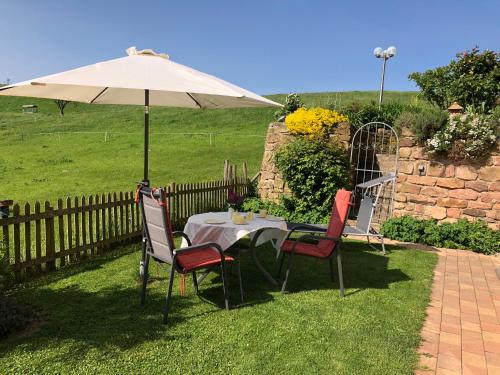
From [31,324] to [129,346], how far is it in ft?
3.21

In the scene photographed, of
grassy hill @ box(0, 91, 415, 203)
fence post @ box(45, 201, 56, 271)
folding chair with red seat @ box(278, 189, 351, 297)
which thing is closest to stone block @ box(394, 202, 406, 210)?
grassy hill @ box(0, 91, 415, 203)

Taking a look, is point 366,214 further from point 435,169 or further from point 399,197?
point 435,169

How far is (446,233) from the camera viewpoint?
6.51 metres

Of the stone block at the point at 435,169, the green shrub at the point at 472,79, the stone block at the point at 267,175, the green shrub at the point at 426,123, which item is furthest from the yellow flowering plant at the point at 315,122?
the green shrub at the point at 472,79

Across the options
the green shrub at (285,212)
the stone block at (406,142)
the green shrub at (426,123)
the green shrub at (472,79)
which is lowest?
the green shrub at (285,212)

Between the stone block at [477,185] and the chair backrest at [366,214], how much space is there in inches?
81.4

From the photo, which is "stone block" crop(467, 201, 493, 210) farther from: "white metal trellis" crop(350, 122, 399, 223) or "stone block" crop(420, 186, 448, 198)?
"white metal trellis" crop(350, 122, 399, 223)

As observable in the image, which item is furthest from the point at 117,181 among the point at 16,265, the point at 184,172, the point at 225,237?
the point at 225,237

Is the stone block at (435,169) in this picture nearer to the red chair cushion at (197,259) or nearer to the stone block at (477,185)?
the stone block at (477,185)

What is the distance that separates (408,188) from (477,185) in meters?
1.10

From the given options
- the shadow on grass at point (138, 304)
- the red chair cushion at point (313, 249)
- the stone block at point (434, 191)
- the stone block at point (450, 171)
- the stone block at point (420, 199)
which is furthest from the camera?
the stone block at point (420, 199)

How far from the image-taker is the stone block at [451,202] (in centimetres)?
671

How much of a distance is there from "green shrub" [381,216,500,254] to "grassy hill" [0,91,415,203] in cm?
355

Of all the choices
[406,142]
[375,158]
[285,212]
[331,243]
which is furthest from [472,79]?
[331,243]
